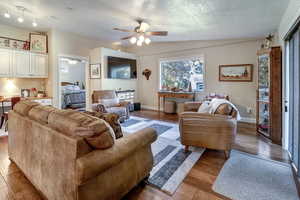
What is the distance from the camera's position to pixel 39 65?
16.4 feet

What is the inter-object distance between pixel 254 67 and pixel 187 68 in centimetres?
221

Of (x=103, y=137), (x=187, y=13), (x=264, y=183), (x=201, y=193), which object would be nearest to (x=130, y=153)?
(x=103, y=137)

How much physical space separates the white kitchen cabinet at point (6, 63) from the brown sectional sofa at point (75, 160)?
330 cm

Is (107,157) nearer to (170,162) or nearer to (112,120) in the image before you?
→ (112,120)

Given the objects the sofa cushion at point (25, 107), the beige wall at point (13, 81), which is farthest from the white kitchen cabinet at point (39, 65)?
the sofa cushion at point (25, 107)

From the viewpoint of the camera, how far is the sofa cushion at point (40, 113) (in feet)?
5.47

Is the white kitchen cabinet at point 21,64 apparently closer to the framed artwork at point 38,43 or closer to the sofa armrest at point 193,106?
the framed artwork at point 38,43

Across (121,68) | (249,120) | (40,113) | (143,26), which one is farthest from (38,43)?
(249,120)

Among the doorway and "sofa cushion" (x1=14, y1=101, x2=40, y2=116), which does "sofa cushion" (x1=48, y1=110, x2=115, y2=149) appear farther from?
the doorway

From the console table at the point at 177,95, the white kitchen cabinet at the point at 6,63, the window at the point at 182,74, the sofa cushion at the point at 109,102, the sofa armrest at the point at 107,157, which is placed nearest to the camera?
the sofa armrest at the point at 107,157

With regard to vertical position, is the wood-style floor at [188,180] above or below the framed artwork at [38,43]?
below

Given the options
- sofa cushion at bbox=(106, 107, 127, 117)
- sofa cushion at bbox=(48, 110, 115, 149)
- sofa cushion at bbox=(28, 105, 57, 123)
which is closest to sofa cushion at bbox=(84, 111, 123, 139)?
sofa cushion at bbox=(48, 110, 115, 149)

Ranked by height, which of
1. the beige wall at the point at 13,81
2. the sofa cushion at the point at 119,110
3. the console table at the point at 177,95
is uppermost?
the beige wall at the point at 13,81

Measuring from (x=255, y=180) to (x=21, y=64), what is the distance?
607 cm
